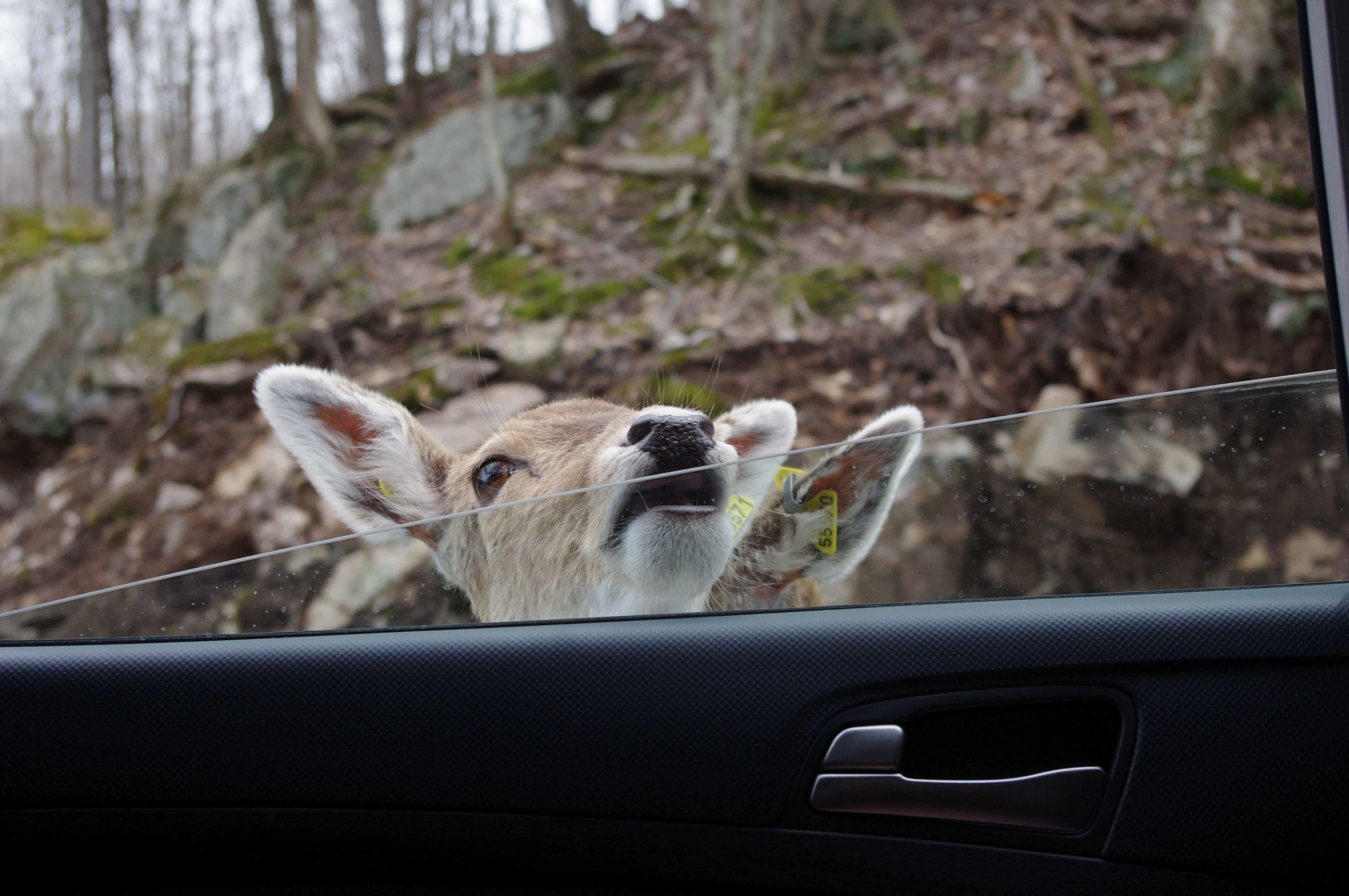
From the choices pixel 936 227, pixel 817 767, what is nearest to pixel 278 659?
pixel 817 767

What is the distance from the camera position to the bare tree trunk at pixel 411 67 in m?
10.6

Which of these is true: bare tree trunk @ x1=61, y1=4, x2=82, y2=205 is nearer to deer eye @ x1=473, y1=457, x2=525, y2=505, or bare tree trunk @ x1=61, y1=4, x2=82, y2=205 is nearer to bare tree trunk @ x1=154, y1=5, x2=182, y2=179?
bare tree trunk @ x1=154, y1=5, x2=182, y2=179

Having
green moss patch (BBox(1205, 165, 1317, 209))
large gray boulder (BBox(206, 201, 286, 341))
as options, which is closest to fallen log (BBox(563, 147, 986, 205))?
green moss patch (BBox(1205, 165, 1317, 209))

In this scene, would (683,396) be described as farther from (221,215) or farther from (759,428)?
(221,215)

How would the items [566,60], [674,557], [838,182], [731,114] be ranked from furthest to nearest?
[566,60], [838,182], [731,114], [674,557]

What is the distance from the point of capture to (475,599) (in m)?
1.97

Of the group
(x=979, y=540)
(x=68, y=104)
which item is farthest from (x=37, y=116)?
(x=979, y=540)

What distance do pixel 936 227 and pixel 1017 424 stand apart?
6.01 m

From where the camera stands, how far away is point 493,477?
2.37m

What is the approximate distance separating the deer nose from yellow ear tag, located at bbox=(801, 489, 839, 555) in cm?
24

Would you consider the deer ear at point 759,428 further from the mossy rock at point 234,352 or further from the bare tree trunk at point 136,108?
the bare tree trunk at point 136,108

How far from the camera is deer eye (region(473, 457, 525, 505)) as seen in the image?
2348 millimetres

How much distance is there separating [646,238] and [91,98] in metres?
6.07

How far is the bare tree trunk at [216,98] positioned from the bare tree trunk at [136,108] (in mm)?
733
